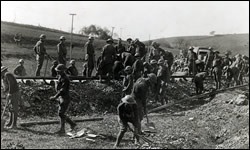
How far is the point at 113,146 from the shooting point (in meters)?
8.57

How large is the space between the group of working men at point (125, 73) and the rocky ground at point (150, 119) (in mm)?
619

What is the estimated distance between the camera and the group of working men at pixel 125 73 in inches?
343

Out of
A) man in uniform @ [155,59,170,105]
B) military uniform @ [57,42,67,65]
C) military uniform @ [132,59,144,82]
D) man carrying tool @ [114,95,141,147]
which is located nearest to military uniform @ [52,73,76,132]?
man carrying tool @ [114,95,141,147]

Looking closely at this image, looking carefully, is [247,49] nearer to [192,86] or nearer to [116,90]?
[192,86]

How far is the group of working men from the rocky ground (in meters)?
0.62

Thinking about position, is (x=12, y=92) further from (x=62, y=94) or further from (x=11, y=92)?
(x=62, y=94)

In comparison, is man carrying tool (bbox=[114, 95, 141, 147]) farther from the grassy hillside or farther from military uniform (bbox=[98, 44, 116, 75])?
the grassy hillside

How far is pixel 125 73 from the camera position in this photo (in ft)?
41.1

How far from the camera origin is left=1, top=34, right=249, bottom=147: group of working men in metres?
8.72

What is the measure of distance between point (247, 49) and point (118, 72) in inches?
1677

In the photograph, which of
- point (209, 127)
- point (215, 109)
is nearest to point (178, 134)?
point (209, 127)

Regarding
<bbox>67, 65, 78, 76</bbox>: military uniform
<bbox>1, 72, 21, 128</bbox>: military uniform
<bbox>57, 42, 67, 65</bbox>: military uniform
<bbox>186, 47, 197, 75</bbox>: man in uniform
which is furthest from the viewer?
<bbox>186, 47, 197, 75</bbox>: man in uniform

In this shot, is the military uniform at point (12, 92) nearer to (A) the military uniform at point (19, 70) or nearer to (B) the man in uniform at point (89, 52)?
(A) the military uniform at point (19, 70)

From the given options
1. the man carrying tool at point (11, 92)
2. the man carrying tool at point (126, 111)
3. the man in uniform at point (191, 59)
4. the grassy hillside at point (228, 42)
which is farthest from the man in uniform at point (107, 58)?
the grassy hillside at point (228, 42)
